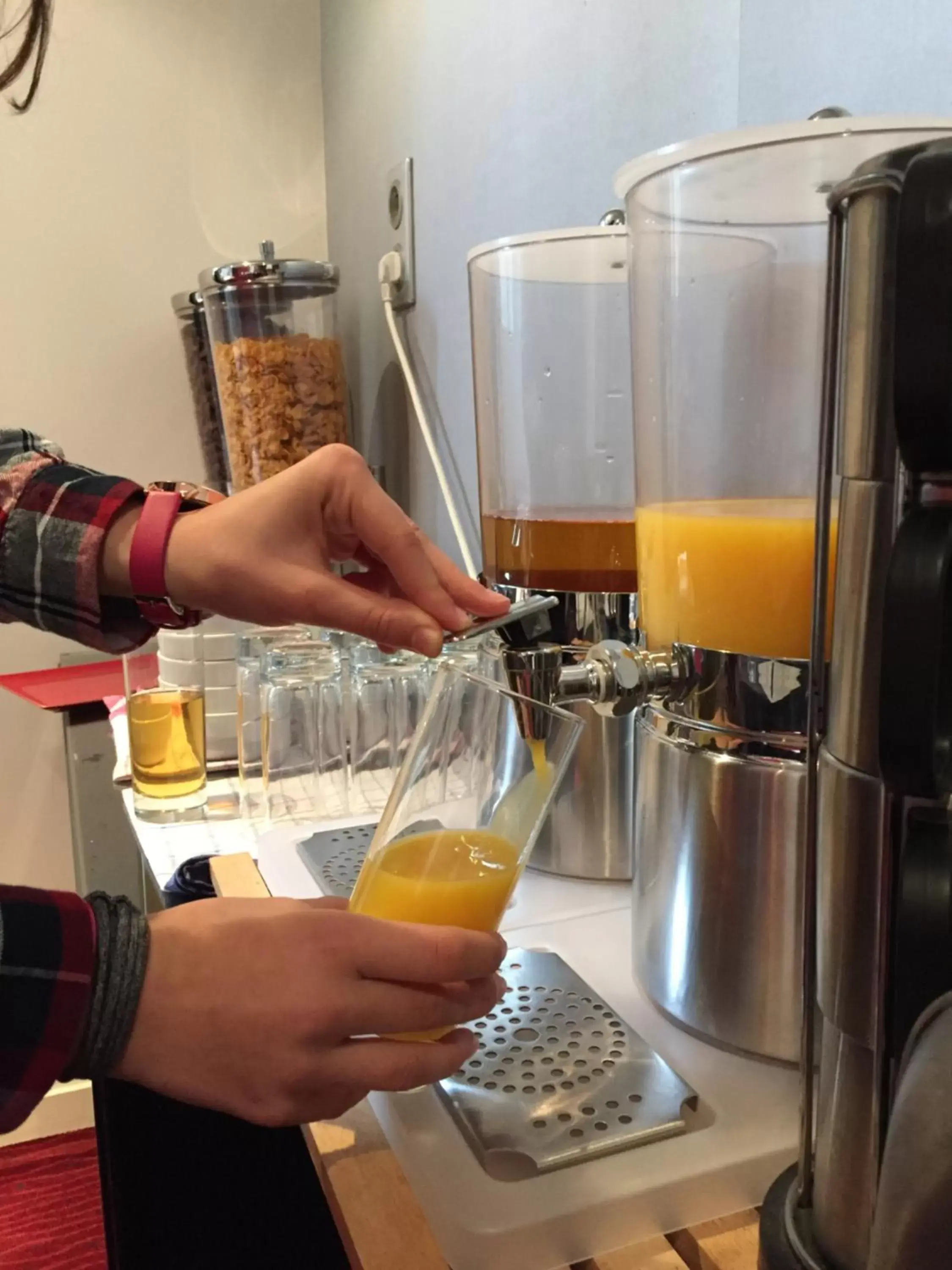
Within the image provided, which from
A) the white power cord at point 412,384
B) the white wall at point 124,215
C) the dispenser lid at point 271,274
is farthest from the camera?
the white wall at point 124,215

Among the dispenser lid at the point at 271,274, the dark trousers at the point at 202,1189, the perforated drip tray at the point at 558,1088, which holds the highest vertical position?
the dispenser lid at the point at 271,274

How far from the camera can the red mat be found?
147cm

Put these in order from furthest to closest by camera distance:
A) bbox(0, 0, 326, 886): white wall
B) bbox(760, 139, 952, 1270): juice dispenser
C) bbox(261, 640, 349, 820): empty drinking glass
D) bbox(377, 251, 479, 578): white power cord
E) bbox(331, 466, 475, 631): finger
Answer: bbox(0, 0, 326, 886): white wall < bbox(377, 251, 479, 578): white power cord < bbox(261, 640, 349, 820): empty drinking glass < bbox(331, 466, 475, 631): finger < bbox(760, 139, 952, 1270): juice dispenser

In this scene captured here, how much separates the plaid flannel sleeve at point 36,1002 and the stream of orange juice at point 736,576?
1.00 ft

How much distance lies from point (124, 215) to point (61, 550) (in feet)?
3.53

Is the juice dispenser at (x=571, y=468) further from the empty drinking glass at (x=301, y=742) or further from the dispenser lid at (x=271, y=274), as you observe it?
the dispenser lid at (x=271, y=274)

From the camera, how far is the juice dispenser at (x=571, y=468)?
711 mm

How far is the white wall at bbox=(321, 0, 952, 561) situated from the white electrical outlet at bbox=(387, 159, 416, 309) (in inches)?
0.7

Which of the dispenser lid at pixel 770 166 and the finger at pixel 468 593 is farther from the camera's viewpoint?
the finger at pixel 468 593

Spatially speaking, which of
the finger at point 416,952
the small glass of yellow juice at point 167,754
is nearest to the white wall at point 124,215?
the small glass of yellow juice at point 167,754

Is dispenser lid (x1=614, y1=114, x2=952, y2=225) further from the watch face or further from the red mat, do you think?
the red mat

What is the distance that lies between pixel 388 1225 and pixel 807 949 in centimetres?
20

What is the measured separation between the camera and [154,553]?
0.72 m

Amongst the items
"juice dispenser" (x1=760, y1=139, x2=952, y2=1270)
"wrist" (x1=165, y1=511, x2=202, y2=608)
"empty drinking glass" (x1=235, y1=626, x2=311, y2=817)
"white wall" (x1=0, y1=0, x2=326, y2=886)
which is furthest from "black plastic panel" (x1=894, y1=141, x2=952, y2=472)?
"white wall" (x1=0, y1=0, x2=326, y2=886)
